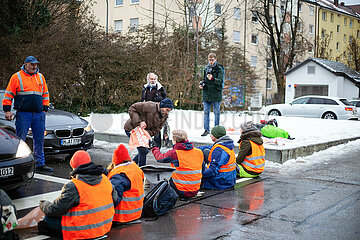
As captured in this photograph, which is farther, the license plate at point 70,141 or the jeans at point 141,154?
the license plate at point 70,141

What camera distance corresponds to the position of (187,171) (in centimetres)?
621

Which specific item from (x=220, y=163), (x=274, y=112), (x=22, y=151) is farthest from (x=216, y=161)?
(x=274, y=112)

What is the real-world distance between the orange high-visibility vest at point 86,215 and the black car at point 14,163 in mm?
1672

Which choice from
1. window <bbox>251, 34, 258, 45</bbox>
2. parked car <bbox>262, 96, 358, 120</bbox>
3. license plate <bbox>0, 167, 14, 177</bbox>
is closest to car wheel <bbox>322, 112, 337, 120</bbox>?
parked car <bbox>262, 96, 358, 120</bbox>

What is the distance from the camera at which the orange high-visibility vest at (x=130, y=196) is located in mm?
5020

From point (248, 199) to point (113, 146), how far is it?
599 cm

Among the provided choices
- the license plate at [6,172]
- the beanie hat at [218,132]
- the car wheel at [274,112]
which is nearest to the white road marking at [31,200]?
the license plate at [6,172]

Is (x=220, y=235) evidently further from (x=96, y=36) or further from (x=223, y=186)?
(x=96, y=36)

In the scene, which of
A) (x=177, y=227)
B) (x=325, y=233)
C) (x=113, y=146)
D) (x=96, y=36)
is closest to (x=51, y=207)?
(x=177, y=227)

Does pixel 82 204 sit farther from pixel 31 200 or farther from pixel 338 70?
pixel 338 70

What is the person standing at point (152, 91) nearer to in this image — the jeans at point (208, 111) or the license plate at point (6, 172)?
the jeans at point (208, 111)

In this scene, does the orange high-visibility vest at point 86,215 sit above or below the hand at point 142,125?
Answer: below

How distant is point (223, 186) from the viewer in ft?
22.8

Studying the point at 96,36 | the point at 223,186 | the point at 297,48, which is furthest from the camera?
the point at 297,48
